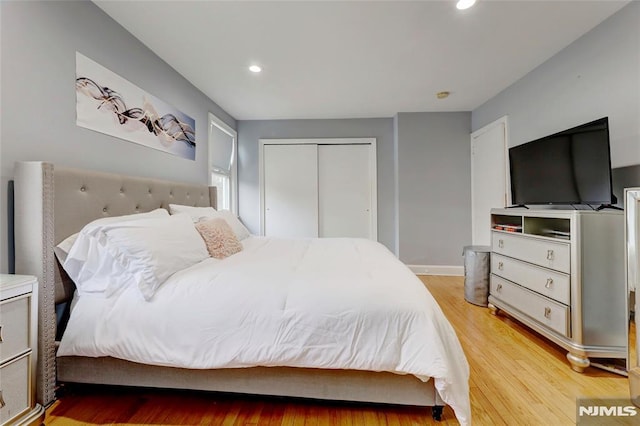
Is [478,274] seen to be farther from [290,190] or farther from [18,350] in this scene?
[18,350]

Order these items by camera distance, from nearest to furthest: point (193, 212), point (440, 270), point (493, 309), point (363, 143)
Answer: point (193, 212), point (493, 309), point (440, 270), point (363, 143)

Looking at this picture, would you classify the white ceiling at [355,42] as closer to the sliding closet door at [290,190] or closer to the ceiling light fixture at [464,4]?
the ceiling light fixture at [464,4]

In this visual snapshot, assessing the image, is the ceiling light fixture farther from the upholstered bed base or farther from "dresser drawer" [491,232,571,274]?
the upholstered bed base

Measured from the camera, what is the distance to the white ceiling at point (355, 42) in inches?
67.8

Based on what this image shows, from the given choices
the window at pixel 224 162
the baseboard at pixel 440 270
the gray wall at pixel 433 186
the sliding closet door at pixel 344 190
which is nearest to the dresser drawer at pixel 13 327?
the window at pixel 224 162

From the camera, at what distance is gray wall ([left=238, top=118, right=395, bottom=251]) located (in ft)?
13.1

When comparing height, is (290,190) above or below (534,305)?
above

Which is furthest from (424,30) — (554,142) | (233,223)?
(233,223)

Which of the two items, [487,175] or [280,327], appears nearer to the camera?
[280,327]

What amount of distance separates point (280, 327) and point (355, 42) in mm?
2132

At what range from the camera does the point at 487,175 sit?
132 inches

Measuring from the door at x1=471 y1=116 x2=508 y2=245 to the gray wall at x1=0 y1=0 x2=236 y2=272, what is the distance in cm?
371

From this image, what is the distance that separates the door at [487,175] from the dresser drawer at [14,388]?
4.01 m

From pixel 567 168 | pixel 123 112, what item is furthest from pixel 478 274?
pixel 123 112
